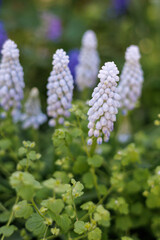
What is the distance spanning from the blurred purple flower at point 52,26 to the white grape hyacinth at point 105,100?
3.51 m

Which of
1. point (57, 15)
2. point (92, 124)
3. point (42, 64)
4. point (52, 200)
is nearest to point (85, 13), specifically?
point (57, 15)

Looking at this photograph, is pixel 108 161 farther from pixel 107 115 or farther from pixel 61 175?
pixel 107 115

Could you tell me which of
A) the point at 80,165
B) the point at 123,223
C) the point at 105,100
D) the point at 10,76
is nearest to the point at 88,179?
the point at 80,165

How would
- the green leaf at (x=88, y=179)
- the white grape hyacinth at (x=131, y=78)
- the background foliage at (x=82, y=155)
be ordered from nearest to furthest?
the background foliage at (x=82, y=155)
the green leaf at (x=88, y=179)
the white grape hyacinth at (x=131, y=78)

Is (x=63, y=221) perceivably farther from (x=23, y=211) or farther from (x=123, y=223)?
(x=123, y=223)

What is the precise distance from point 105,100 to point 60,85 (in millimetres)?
503

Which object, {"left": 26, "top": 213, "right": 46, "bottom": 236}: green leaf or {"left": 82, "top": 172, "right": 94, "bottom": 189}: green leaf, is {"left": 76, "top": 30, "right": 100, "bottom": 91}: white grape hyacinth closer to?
{"left": 82, "top": 172, "right": 94, "bottom": 189}: green leaf

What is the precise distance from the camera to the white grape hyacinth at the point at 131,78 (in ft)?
8.41

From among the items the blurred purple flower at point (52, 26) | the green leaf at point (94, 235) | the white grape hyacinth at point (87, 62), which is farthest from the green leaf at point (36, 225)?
the blurred purple flower at point (52, 26)

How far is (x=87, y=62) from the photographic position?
10.6ft

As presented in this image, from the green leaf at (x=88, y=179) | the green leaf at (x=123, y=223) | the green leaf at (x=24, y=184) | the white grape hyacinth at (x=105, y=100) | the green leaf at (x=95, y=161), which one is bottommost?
the green leaf at (x=123, y=223)

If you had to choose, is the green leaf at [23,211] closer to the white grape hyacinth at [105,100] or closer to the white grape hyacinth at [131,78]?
the white grape hyacinth at [105,100]

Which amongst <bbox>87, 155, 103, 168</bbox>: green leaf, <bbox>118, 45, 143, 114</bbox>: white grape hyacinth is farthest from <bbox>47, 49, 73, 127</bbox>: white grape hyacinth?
<bbox>118, 45, 143, 114</bbox>: white grape hyacinth

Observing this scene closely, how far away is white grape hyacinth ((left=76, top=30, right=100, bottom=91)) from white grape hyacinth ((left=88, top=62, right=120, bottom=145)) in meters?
1.38
